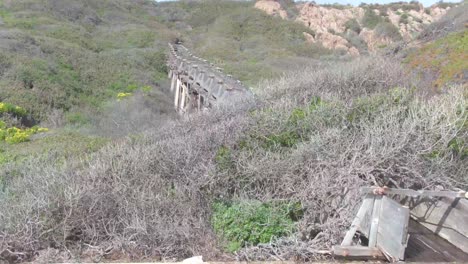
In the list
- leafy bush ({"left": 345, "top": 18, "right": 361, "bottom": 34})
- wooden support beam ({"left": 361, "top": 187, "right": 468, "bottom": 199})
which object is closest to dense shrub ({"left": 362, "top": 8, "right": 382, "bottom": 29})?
leafy bush ({"left": 345, "top": 18, "right": 361, "bottom": 34})

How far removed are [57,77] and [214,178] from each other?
768 inches

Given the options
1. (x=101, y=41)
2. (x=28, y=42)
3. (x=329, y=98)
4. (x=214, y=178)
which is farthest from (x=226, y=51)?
(x=214, y=178)

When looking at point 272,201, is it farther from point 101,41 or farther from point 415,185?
point 101,41

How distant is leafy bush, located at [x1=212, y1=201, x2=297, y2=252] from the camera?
514cm

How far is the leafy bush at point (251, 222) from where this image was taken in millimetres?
5137

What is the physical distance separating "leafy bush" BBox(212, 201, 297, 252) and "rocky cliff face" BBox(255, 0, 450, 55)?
156 ft

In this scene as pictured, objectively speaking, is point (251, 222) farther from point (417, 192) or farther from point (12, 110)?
point (12, 110)

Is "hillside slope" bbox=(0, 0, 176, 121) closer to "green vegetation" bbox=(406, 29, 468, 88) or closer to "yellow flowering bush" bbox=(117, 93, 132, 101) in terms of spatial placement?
"yellow flowering bush" bbox=(117, 93, 132, 101)

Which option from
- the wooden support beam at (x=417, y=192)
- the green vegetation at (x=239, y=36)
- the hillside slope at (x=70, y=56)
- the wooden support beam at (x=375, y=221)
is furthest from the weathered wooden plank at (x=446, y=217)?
the green vegetation at (x=239, y=36)

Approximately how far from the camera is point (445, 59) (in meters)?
15.2

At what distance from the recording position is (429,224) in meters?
6.11

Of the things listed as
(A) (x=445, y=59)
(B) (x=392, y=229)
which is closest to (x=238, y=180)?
(B) (x=392, y=229)

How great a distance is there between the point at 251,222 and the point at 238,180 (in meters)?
1.12

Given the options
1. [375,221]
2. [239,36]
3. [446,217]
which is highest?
[375,221]
